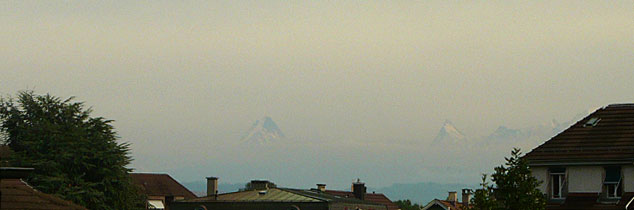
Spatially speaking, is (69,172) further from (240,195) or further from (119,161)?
(240,195)

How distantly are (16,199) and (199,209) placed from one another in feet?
217

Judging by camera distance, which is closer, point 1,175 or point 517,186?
point 1,175

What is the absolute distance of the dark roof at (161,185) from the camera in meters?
156

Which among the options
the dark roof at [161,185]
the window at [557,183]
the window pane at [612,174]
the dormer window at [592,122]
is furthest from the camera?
the dark roof at [161,185]

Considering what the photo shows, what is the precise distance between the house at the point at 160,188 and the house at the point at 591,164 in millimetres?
98236

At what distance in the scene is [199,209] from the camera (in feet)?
274

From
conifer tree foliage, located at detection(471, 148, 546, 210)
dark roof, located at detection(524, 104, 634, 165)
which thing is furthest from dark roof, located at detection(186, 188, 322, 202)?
conifer tree foliage, located at detection(471, 148, 546, 210)

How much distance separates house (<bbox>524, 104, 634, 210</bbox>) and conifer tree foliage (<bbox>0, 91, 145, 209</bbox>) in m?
31.9

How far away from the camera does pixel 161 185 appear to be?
16025 cm

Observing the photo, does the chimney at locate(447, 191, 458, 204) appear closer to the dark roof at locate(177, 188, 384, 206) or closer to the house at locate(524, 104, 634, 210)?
the dark roof at locate(177, 188, 384, 206)

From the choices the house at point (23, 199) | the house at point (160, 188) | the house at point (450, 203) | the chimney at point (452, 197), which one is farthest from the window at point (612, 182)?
the house at point (160, 188)

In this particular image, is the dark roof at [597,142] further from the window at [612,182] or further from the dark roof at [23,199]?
the dark roof at [23,199]

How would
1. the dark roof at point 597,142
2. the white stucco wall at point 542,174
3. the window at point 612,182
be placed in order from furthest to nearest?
the white stucco wall at point 542,174, the dark roof at point 597,142, the window at point 612,182

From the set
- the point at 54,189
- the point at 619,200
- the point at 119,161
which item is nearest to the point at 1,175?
the point at 619,200
